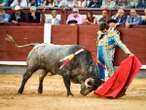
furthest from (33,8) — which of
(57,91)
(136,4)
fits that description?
(57,91)

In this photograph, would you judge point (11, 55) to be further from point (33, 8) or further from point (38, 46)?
point (38, 46)

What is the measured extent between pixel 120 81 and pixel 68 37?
544 cm

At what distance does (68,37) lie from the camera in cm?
1689

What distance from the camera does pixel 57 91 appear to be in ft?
41.9

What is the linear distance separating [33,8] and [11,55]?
1.67 meters

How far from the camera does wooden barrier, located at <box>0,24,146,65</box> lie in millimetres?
16359

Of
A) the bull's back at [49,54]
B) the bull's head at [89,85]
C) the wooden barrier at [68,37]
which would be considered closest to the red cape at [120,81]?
the bull's head at [89,85]

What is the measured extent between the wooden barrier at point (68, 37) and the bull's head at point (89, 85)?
15.7 feet

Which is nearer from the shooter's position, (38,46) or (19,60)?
(38,46)

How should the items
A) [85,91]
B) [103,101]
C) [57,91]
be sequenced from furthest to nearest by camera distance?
1. [57,91]
2. [85,91]
3. [103,101]

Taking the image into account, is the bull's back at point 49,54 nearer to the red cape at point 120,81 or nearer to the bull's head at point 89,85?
the bull's head at point 89,85

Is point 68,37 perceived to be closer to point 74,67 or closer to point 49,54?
point 49,54

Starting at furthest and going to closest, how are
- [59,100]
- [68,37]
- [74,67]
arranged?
1. [68,37]
2. [74,67]
3. [59,100]

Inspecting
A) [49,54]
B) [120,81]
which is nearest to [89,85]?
[120,81]
